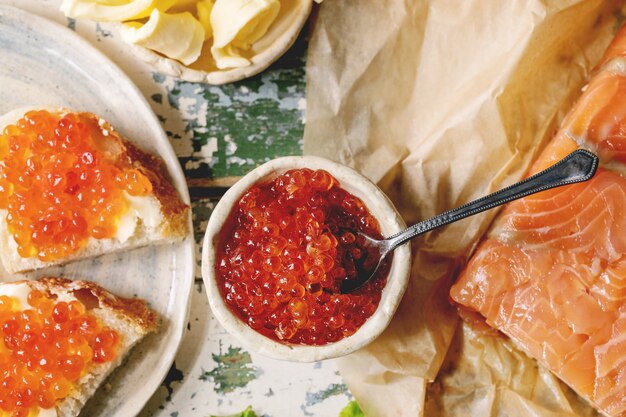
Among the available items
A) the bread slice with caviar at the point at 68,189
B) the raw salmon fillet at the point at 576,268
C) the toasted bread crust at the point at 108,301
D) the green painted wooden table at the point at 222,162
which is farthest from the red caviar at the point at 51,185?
the raw salmon fillet at the point at 576,268

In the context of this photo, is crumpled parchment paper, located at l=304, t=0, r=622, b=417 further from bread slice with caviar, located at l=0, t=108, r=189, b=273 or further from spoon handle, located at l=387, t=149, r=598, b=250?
bread slice with caviar, located at l=0, t=108, r=189, b=273

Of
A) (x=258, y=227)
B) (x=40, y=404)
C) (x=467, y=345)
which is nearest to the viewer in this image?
(x=258, y=227)

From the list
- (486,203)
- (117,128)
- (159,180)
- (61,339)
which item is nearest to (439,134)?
(486,203)

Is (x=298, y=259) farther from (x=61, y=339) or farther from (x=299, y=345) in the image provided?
(x=61, y=339)

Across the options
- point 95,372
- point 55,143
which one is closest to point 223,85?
point 55,143

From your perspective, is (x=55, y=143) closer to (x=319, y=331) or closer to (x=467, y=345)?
(x=319, y=331)

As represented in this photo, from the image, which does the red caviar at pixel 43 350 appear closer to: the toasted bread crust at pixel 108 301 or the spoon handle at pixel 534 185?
the toasted bread crust at pixel 108 301

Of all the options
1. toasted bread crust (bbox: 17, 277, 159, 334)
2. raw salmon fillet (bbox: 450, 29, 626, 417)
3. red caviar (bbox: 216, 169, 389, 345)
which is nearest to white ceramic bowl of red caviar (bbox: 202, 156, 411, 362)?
red caviar (bbox: 216, 169, 389, 345)

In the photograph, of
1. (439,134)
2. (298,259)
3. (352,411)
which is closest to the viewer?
(298,259)
